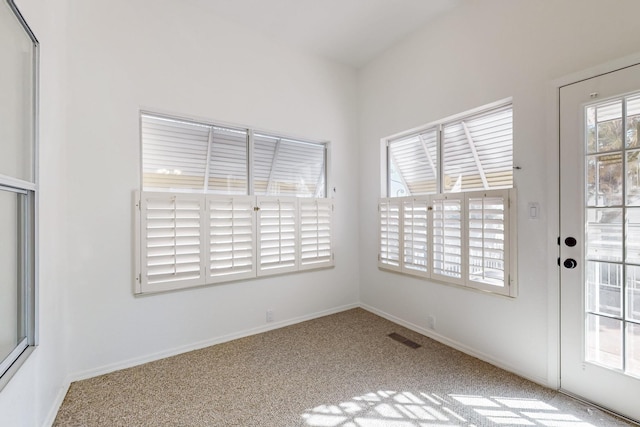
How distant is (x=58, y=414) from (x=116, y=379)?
383 mm

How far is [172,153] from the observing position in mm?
2633

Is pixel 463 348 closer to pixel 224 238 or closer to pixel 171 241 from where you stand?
pixel 224 238

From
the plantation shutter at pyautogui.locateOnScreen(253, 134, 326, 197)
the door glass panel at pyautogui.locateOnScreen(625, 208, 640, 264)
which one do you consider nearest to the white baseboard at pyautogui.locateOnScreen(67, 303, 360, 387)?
the plantation shutter at pyautogui.locateOnScreen(253, 134, 326, 197)

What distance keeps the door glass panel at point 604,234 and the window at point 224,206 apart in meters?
2.33

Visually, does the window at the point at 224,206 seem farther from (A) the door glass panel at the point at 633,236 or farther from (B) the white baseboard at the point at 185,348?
(A) the door glass panel at the point at 633,236

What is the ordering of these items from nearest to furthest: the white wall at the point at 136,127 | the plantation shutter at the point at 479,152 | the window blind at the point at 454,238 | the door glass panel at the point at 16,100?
the door glass panel at the point at 16,100 → the white wall at the point at 136,127 → the window blind at the point at 454,238 → the plantation shutter at the point at 479,152

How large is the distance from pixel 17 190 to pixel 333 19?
279 cm

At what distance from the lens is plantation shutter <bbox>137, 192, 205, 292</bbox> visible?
240cm

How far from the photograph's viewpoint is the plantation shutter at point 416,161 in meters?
3.00

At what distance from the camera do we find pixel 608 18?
1.79m

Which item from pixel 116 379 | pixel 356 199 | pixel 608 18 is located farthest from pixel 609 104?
pixel 116 379

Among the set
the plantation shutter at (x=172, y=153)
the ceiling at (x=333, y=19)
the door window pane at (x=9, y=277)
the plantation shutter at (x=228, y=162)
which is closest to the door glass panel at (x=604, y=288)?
the ceiling at (x=333, y=19)

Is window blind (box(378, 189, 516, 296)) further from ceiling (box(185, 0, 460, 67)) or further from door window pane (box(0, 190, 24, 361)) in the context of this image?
door window pane (box(0, 190, 24, 361))

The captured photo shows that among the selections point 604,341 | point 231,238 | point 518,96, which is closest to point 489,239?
point 604,341
